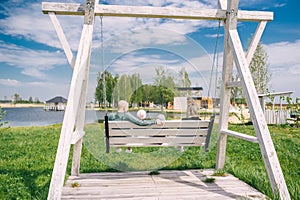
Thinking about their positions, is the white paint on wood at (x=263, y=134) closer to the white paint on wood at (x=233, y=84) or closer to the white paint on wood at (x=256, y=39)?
the white paint on wood at (x=233, y=84)

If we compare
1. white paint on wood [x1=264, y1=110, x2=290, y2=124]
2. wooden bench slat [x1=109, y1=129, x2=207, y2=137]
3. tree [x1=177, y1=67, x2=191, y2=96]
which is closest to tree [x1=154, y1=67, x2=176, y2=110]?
tree [x1=177, y1=67, x2=191, y2=96]

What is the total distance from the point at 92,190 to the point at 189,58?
1.77 meters

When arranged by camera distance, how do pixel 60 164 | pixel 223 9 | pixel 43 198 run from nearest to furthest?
pixel 60 164 → pixel 43 198 → pixel 223 9

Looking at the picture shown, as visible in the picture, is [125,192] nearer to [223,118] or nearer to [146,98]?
[146,98]

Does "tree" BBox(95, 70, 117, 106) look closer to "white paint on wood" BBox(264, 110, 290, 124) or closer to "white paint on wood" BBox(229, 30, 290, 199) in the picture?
"white paint on wood" BBox(229, 30, 290, 199)

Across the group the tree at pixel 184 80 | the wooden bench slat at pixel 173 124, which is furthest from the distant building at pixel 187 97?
the wooden bench slat at pixel 173 124

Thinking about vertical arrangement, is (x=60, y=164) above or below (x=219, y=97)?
below

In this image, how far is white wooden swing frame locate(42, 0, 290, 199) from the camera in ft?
8.08

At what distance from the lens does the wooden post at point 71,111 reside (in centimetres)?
229

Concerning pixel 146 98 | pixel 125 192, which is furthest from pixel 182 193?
pixel 146 98

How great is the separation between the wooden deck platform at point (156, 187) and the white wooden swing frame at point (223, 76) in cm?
33

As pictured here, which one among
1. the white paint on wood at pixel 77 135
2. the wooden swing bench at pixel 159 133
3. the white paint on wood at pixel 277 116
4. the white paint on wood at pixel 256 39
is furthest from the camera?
the white paint on wood at pixel 277 116

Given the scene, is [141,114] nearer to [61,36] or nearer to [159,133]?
[159,133]

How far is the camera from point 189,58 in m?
3.18
